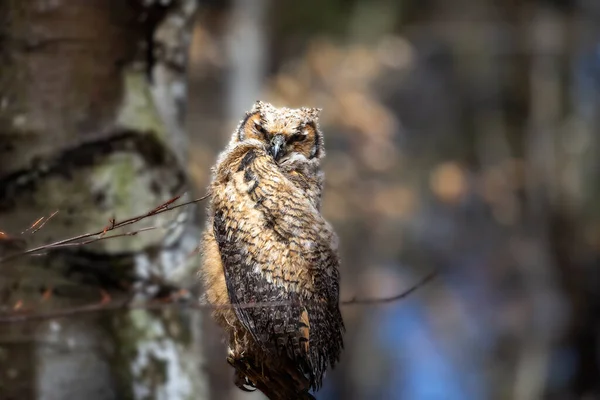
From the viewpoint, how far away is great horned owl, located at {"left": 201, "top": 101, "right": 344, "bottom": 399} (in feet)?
8.63

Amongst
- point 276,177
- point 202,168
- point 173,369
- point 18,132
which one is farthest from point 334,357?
point 202,168

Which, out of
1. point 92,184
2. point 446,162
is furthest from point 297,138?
point 446,162

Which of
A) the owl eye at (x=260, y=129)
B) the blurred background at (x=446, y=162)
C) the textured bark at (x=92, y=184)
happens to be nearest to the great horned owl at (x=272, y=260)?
the owl eye at (x=260, y=129)

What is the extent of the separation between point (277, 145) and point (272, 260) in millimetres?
402

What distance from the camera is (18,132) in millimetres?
4191

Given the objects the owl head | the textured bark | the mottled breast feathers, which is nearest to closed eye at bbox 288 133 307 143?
the owl head

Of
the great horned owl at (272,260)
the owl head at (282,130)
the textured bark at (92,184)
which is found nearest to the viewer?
the great horned owl at (272,260)

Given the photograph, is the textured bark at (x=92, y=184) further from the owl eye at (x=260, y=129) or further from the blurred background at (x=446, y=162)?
the blurred background at (x=446, y=162)

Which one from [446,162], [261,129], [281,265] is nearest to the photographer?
[281,265]

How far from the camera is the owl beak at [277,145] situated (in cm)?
281

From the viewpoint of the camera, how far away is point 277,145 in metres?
2.83

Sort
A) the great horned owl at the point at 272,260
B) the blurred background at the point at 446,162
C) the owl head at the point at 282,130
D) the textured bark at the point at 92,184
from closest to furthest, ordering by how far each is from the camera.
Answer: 1. the great horned owl at the point at 272,260
2. the owl head at the point at 282,130
3. the textured bark at the point at 92,184
4. the blurred background at the point at 446,162

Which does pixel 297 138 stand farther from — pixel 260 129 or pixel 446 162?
pixel 446 162

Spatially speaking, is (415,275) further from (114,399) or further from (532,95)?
(114,399)
